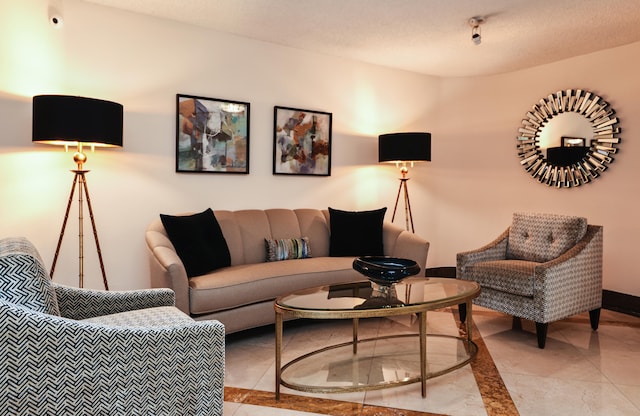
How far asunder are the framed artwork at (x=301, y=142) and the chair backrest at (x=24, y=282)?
2989 millimetres

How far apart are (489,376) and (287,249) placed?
72.8 inches

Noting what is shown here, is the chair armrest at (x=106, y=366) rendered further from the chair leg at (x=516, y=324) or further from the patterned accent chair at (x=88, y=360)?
the chair leg at (x=516, y=324)

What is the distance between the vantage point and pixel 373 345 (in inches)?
118

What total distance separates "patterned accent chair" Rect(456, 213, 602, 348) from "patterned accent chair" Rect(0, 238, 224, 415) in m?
2.32

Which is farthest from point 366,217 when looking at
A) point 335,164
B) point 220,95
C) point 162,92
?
point 162,92

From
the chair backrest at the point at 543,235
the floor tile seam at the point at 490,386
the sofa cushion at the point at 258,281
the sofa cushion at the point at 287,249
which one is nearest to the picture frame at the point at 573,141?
the chair backrest at the point at 543,235

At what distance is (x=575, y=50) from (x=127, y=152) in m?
4.27

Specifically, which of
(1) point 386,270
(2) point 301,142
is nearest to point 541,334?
(1) point 386,270

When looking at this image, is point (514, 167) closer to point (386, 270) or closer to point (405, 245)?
point (405, 245)

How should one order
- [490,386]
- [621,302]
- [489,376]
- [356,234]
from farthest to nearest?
[621,302]
[356,234]
[489,376]
[490,386]

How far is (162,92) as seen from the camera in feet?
12.0

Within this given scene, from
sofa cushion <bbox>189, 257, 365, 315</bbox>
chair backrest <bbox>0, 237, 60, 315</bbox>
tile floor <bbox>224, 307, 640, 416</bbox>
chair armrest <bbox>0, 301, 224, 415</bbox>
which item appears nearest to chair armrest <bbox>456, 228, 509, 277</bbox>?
tile floor <bbox>224, 307, 640, 416</bbox>

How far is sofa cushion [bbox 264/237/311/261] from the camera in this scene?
3664 millimetres

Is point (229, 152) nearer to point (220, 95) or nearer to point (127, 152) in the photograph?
point (220, 95)
